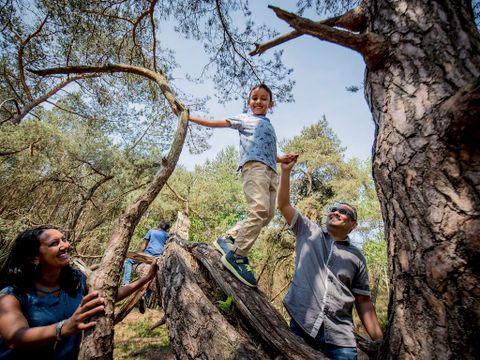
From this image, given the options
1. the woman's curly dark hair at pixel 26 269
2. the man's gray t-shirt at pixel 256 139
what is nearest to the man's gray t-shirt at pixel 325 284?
the man's gray t-shirt at pixel 256 139

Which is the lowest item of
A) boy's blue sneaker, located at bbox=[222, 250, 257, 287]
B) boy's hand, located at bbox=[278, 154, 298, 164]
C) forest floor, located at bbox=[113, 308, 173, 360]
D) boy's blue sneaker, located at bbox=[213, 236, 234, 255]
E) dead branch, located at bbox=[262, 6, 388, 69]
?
forest floor, located at bbox=[113, 308, 173, 360]

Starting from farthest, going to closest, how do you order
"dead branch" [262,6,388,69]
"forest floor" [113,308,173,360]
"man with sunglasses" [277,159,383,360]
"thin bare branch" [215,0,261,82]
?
"forest floor" [113,308,173,360] < "thin bare branch" [215,0,261,82] < "man with sunglasses" [277,159,383,360] < "dead branch" [262,6,388,69]

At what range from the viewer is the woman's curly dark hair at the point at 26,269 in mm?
1649

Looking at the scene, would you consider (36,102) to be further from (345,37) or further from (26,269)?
(345,37)

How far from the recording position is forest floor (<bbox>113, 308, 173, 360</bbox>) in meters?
5.30

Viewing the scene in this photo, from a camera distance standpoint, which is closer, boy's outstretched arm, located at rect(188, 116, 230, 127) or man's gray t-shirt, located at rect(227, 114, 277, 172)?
man's gray t-shirt, located at rect(227, 114, 277, 172)

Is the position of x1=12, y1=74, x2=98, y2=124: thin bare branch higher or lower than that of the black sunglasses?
higher

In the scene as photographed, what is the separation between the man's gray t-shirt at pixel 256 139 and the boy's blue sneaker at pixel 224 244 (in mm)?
720

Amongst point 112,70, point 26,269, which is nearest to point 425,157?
point 26,269

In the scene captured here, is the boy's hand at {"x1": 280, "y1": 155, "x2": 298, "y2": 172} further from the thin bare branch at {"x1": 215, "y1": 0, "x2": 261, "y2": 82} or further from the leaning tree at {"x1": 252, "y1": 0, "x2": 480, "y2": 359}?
the thin bare branch at {"x1": 215, "y1": 0, "x2": 261, "y2": 82}

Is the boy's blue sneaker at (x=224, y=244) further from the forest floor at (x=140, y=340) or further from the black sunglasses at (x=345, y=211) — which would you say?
the forest floor at (x=140, y=340)

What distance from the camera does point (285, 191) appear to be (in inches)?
80.3

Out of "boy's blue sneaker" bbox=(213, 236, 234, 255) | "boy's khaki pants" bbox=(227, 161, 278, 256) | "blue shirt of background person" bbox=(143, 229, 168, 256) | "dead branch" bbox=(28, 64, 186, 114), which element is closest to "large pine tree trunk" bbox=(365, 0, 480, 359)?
"boy's khaki pants" bbox=(227, 161, 278, 256)

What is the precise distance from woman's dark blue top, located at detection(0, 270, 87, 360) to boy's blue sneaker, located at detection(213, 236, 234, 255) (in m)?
Result: 1.18
